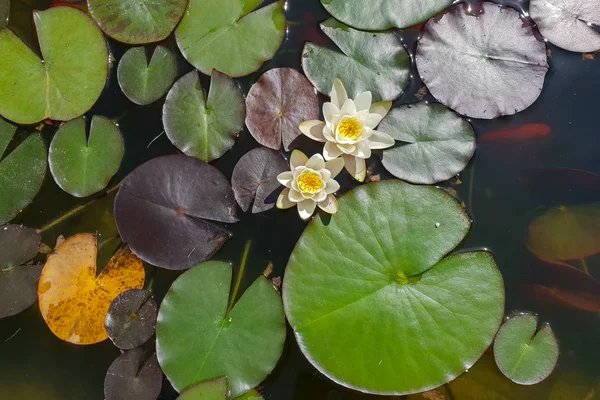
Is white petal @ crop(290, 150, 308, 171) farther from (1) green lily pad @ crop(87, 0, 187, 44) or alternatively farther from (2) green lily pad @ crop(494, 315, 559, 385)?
(2) green lily pad @ crop(494, 315, 559, 385)

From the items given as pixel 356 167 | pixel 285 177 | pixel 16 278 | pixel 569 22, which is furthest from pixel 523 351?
pixel 16 278

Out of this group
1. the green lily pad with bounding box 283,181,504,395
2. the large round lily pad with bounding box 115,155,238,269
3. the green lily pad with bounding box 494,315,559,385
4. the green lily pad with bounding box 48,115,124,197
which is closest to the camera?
the green lily pad with bounding box 283,181,504,395

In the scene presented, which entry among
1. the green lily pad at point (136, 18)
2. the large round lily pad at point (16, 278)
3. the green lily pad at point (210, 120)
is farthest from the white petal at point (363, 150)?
the large round lily pad at point (16, 278)

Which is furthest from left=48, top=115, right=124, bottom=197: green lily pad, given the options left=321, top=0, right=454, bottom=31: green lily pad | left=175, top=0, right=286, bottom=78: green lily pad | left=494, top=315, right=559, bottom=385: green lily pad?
left=494, top=315, right=559, bottom=385: green lily pad

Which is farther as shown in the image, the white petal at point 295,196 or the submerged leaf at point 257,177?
the submerged leaf at point 257,177

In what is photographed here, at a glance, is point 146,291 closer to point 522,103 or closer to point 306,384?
point 306,384

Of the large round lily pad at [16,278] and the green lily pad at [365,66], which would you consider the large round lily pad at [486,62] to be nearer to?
the green lily pad at [365,66]
